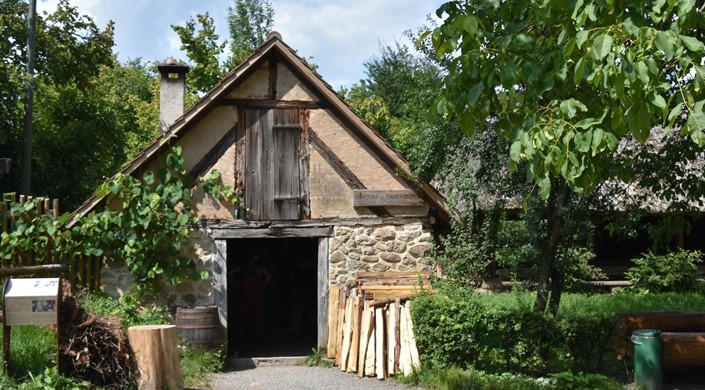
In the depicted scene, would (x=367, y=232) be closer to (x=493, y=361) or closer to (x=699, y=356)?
(x=493, y=361)

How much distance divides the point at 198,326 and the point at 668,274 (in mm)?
11933

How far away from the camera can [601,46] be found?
4477mm

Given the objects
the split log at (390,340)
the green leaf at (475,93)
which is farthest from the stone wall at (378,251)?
the green leaf at (475,93)

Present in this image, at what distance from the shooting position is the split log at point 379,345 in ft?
32.5

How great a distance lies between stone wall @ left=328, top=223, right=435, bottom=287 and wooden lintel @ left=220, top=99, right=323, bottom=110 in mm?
1987

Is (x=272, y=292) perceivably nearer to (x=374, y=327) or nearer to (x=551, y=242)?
(x=374, y=327)

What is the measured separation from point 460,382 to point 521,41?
474 cm

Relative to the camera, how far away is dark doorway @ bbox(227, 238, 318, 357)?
595 inches

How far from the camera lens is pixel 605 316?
9797 mm

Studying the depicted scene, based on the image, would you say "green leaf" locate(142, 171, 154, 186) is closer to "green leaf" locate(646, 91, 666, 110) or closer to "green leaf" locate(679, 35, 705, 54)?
"green leaf" locate(646, 91, 666, 110)

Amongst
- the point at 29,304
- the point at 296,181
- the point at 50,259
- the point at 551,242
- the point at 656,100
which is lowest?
the point at 29,304

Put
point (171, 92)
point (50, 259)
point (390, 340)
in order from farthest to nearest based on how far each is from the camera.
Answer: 1. point (171, 92)
2. point (50, 259)
3. point (390, 340)

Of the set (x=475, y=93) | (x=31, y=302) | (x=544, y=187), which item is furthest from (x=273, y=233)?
(x=544, y=187)

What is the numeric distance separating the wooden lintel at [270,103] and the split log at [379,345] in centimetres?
351
